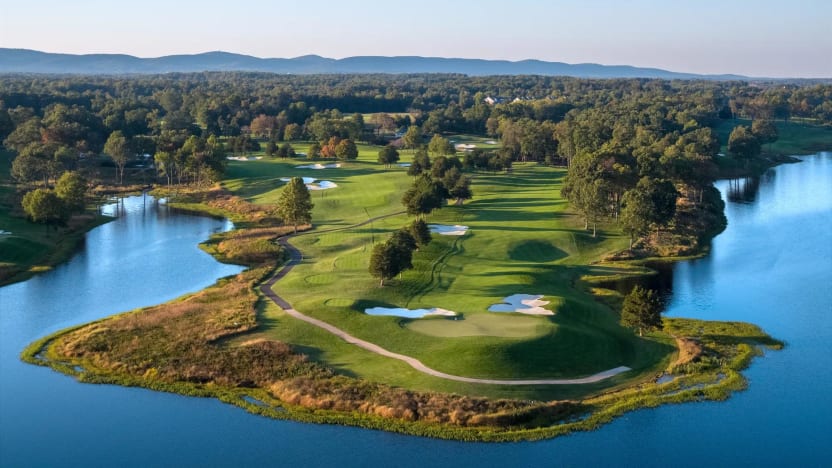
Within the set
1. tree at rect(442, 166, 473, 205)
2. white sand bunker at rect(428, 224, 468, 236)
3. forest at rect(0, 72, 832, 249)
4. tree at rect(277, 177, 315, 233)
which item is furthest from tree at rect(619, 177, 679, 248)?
tree at rect(277, 177, 315, 233)

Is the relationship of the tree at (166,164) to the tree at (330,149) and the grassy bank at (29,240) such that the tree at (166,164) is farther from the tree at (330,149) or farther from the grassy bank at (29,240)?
the tree at (330,149)

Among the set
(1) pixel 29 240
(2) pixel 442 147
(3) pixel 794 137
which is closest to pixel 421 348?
(1) pixel 29 240

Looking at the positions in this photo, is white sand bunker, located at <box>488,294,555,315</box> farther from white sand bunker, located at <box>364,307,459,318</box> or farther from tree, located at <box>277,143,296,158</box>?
tree, located at <box>277,143,296,158</box>

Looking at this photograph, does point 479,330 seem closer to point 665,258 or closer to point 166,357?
point 166,357

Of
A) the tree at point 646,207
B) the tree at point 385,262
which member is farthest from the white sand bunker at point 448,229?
the tree at point 385,262

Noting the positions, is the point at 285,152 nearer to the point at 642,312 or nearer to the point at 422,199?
the point at 422,199
